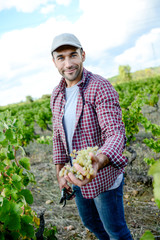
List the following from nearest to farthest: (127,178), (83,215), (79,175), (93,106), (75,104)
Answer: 1. (79,175)
2. (93,106)
3. (75,104)
4. (83,215)
5. (127,178)

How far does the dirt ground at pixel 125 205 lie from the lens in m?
2.86

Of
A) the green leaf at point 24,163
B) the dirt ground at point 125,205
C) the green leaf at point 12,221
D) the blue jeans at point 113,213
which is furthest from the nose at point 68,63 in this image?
the dirt ground at point 125,205

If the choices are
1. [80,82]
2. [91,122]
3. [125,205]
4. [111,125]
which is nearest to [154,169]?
[111,125]

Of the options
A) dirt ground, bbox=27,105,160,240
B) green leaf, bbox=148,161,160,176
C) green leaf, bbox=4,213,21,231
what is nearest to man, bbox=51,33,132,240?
green leaf, bbox=4,213,21,231

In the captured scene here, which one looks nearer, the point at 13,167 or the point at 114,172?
the point at 13,167

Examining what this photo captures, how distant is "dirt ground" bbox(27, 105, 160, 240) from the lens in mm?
2863

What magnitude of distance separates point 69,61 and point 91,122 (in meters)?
0.51

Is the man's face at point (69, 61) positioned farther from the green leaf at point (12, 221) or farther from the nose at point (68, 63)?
the green leaf at point (12, 221)

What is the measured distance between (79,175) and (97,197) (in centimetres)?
75

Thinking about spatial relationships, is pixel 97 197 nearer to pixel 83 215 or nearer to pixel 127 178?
pixel 83 215

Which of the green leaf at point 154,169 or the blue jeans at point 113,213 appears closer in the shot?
the green leaf at point 154,169

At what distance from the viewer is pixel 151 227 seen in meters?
2.86

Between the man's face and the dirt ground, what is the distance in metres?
1.36

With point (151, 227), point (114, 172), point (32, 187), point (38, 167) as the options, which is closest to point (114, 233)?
point (114, 172)
